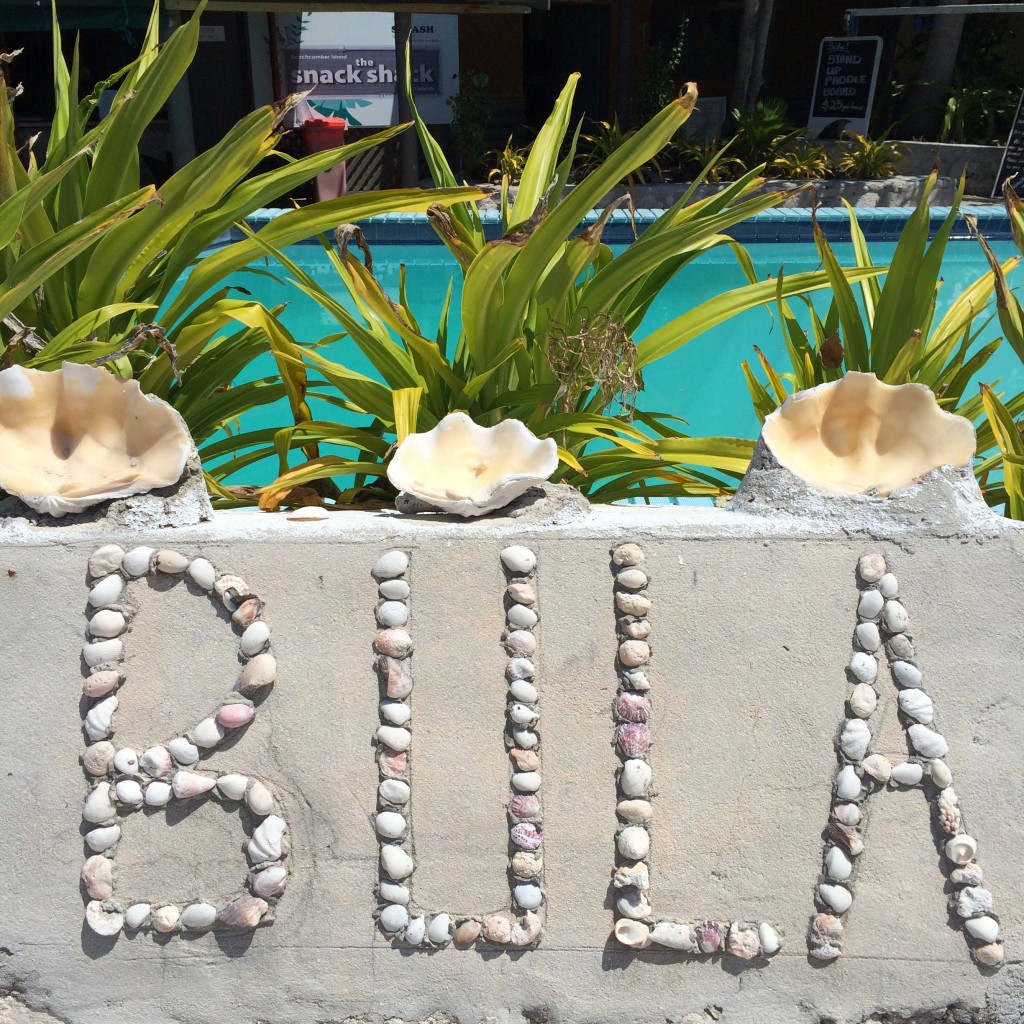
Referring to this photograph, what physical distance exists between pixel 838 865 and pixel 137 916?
93 centimetres

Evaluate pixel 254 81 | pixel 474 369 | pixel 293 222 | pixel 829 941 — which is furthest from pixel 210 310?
pixel 254 81

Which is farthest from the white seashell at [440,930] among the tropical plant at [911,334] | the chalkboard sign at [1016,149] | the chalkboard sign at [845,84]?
the chalkboard sign at [845,84]

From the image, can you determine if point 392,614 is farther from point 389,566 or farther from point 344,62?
point 344,62

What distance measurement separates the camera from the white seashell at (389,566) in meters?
1.30

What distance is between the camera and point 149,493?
1327mm

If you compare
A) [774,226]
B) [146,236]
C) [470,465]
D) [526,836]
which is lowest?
[774,226]

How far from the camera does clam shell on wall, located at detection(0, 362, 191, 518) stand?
1313mm

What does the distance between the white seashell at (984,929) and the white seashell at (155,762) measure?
109 centimetres

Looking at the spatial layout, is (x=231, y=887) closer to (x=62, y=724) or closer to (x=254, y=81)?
(x=62, y=724)

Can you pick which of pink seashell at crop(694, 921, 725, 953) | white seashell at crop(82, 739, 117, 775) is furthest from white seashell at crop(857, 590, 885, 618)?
white seashell at crop(82, 739, 117, 775)

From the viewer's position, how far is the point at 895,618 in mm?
1292

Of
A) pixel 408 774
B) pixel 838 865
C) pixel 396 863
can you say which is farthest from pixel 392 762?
pixel 838 865

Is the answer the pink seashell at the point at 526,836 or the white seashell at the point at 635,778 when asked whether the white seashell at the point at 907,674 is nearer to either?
the white seashell at the point at 635,778

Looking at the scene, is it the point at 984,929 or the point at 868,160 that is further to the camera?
the point at 868,160
